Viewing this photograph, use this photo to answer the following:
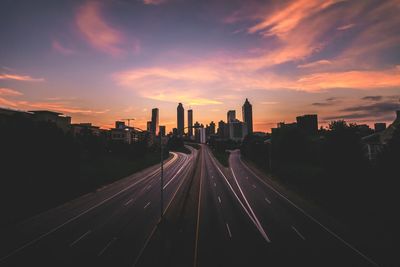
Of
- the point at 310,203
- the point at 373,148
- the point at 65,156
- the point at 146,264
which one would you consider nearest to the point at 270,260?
the point at 146,264

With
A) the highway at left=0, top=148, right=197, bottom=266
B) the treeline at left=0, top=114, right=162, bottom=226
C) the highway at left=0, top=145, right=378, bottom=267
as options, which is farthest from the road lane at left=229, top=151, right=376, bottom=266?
the treeline at left=0, top=114, right=162, bottom=226

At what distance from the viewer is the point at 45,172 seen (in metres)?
28.9

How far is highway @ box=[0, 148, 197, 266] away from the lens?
14992mm

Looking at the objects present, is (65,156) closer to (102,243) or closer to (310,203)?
(102,243)

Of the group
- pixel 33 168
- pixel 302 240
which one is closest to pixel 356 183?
pixel 302 240

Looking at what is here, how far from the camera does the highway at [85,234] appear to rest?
1499 cm

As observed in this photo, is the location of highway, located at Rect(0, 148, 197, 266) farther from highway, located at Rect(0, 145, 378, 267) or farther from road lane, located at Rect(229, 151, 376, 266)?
road lane, located at Rect(229, 151, 376, 266)

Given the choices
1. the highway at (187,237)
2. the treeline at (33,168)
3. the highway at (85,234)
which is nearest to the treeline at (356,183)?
the highway at (187,237)

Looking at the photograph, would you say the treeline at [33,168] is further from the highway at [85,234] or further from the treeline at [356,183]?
the treeline at [356,183]

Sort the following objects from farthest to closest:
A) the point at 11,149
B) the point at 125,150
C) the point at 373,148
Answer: the point at 125,150, the point at 373,148, the point at 11,149

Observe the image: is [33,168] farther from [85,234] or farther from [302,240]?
[302,240]

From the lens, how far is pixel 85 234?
1905 centimetres

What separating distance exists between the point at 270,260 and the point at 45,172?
29.0 meters

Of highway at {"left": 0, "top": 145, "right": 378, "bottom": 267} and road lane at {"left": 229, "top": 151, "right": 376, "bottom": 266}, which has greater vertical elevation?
road lane at {"left": 229, "top": 151, "right": 376, "bottom": 266}
